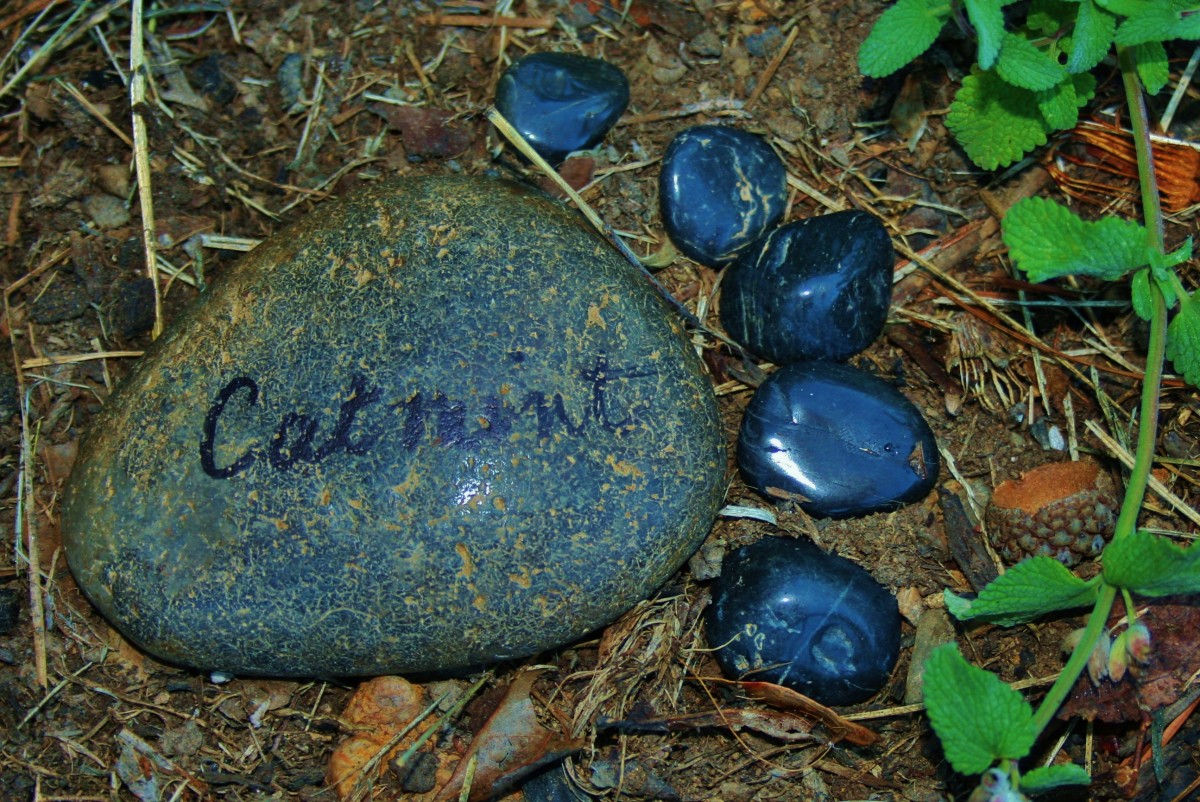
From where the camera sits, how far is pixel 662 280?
2.91 m

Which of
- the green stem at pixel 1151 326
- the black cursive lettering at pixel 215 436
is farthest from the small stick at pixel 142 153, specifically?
the green stem at pixel 1151 326

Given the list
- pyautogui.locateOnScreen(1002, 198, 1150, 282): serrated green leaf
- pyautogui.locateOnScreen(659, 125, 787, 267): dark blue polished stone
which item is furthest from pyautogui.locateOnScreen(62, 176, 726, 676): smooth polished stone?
pyautogui.locateOnScreen(1002, 198, 1150, 282): serrated green leaf

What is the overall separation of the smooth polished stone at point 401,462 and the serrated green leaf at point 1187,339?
44.3 inches

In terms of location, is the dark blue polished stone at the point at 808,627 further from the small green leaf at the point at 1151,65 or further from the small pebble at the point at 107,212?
the small pebble at the point at 107,212

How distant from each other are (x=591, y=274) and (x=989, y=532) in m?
1.22

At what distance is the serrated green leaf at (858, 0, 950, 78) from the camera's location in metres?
2.56

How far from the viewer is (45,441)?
279 cm

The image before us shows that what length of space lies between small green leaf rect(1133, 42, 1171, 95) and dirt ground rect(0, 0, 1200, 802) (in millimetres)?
246

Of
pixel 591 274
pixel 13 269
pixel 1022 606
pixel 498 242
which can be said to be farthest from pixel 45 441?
pixel 1022 606

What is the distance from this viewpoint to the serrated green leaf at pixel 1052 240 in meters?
2.33

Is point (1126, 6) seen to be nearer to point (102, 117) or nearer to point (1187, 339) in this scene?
point (1187, 339)

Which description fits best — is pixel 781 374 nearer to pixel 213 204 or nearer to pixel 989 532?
pixel 989 532

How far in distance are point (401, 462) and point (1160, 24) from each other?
6.69 ft

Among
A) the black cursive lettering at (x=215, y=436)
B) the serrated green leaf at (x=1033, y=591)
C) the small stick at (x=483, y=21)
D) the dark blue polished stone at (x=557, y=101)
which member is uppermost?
the small stick at (x=483, y=21)
